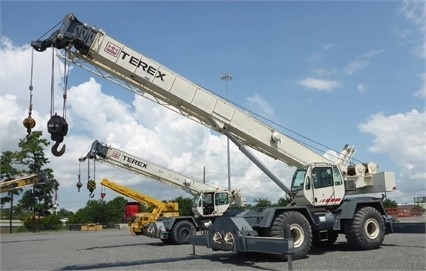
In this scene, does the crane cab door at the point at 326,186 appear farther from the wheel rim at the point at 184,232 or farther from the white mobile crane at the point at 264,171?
the wheel rim at the point at 184,232

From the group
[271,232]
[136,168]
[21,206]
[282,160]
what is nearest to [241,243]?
[271,232]

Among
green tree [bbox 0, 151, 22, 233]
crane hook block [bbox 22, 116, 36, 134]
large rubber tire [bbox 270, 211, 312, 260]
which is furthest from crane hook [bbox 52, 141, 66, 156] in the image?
green tree [bbox 0, 151, 22, 233]

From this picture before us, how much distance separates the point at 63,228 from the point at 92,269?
52.9 metres

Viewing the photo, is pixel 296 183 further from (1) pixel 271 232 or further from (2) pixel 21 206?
(2) pixel 21 206

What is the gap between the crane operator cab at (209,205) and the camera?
25766 millimetres

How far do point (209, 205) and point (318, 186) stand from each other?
11248 mm

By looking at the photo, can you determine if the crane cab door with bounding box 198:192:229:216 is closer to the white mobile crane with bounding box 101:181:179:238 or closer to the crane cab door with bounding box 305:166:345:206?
the white mobile crane with bounding box 101:181:179:238

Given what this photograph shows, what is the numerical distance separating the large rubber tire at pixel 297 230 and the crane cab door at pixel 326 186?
1531 millimetres

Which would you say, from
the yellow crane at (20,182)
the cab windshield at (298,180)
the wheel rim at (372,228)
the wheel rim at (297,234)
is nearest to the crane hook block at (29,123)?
the wheel rim at (297,234)

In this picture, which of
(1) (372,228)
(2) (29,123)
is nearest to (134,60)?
(2) (29,123)

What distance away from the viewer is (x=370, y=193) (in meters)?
17.2

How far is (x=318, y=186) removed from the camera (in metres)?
15.5

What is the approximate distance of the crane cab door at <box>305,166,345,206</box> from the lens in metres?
15.4

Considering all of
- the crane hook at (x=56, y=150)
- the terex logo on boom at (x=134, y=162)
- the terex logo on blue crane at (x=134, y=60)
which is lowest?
the crane hook at (x=56, y=150)
